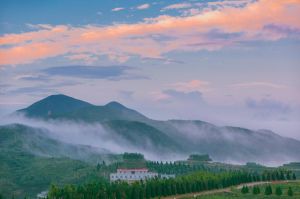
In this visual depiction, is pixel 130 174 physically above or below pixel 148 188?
above

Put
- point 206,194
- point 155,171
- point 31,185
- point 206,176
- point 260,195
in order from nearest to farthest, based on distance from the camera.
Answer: point 260,195, point 206,194, point 206,176, point 155,171, point 31,185

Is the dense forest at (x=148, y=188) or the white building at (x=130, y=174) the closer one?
the dense forest at (x=148, y=188)

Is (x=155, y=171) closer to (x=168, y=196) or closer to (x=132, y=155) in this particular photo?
(x=132, y=155)

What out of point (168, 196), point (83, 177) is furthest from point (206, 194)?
point (83, 177)

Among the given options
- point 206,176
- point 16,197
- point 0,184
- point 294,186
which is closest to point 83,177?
point 16,197

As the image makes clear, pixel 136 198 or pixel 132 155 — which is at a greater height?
pixel 132 155

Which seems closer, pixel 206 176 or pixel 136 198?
pixel 136 198

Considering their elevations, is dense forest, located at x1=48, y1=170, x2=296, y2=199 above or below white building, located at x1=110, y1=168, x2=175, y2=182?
below

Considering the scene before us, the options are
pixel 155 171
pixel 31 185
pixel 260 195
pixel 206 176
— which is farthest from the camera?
pixel 31 185

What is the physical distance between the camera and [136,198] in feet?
287

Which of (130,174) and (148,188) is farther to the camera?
(130,174)

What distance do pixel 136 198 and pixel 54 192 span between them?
14.8m

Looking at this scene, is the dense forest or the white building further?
the white building

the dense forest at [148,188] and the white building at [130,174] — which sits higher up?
the white building at [130,174]
